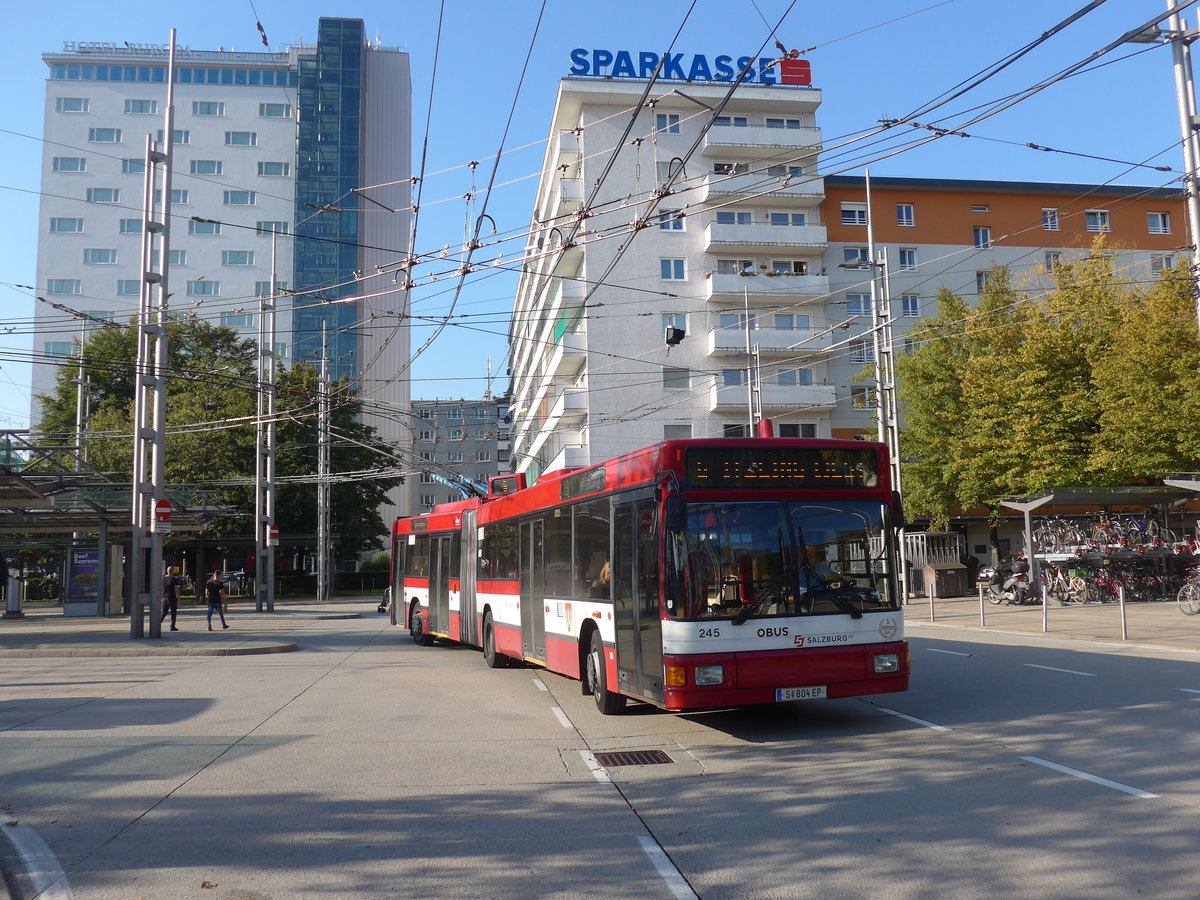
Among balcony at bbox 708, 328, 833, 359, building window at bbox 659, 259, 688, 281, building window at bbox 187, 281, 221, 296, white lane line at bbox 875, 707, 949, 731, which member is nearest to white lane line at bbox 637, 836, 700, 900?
white lane line at bbox 875, 707, 949, 731

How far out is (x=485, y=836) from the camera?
6.37 m

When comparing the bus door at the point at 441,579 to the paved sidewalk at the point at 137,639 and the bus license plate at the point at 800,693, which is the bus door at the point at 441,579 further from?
the bus license plate at the point at 800,693

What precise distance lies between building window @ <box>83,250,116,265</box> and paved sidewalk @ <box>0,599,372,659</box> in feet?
160

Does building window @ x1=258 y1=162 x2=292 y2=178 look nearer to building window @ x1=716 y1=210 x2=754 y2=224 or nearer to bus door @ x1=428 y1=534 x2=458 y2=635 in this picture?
building window @ x1=716 y1=210 x2=754 y2=224

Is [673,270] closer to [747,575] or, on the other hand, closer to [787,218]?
[787,218]

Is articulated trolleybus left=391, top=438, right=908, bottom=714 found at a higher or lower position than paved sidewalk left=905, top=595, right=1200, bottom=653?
higher

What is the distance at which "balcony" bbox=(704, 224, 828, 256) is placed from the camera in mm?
52781

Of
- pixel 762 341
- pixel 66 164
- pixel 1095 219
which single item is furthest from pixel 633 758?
pixel 66 164

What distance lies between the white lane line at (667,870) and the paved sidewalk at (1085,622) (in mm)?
13505

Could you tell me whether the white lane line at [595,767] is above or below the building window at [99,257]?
below

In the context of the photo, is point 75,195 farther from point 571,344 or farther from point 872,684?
point 872,684

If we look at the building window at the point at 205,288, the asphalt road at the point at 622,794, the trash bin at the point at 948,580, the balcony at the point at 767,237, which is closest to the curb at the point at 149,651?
the asphalt road at the point at 622,794

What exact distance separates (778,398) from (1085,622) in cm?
2917

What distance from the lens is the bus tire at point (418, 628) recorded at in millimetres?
23491
